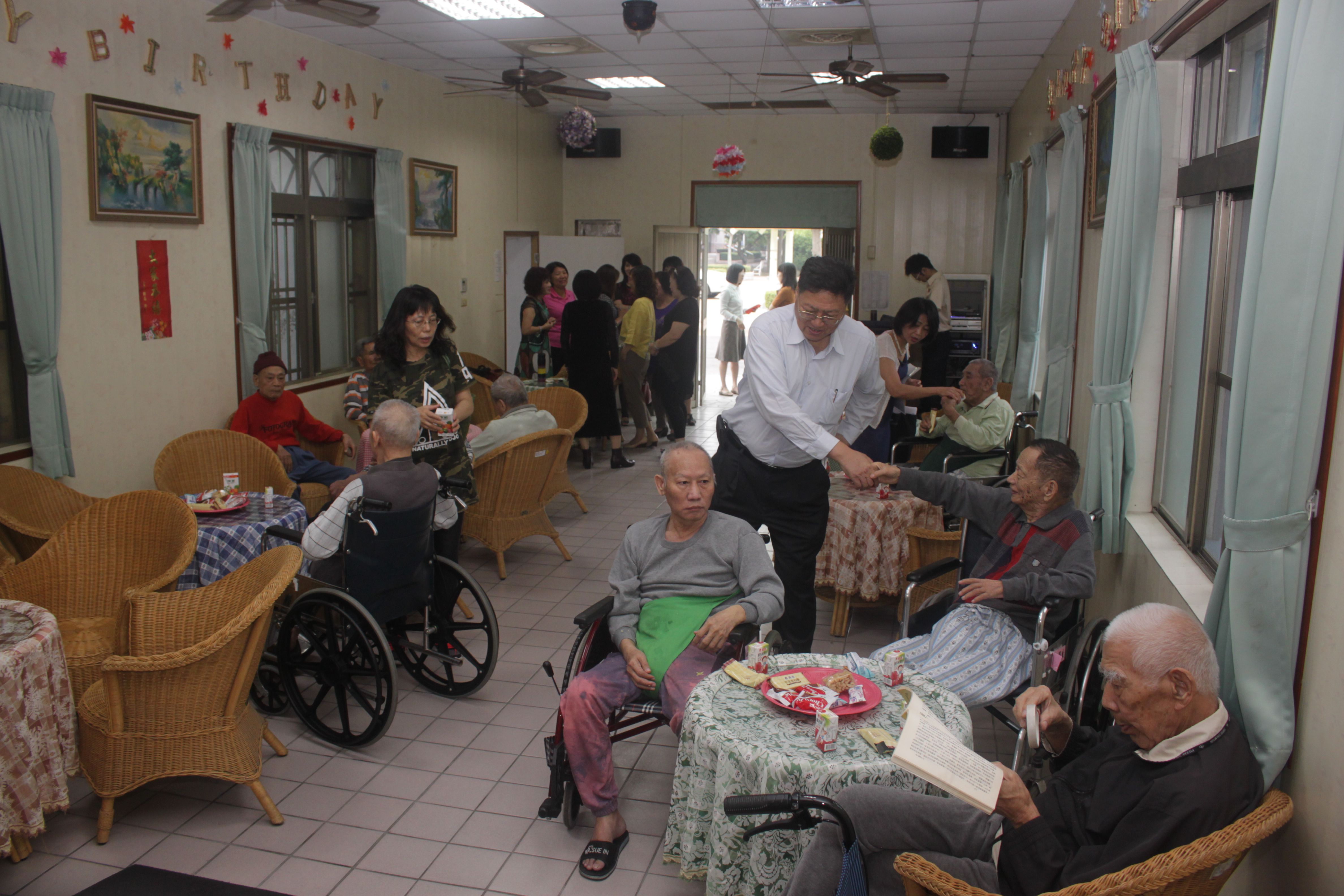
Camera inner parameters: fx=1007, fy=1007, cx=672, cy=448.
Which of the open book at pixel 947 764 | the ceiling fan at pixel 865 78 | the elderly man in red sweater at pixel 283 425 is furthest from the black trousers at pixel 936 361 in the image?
the open book at pixel 947 764

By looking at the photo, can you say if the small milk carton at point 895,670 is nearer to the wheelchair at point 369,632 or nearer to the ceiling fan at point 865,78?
the wheelchair at point 369,632

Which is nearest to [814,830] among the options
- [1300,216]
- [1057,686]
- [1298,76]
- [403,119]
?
[1057,686]

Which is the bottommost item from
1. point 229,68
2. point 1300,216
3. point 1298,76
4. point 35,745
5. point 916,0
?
point 35,745

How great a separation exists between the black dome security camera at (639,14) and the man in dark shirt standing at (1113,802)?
479 cm

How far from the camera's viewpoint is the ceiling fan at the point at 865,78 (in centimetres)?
685

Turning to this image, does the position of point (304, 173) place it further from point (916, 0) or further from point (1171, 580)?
point (1171, 580)

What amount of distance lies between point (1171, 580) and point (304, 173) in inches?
244

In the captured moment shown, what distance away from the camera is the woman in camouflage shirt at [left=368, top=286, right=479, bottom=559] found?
468cm

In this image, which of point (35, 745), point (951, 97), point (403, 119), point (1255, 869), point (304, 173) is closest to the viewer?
point (1255, 869)

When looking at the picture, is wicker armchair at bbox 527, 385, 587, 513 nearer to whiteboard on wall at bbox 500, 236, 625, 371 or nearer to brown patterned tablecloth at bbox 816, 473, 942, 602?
brown patterned tablecloth at bbox 816, 473, 942, 602

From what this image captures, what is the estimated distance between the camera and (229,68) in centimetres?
607

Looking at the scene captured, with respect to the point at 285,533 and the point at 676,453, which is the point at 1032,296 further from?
the point at 285,533

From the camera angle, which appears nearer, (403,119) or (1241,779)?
(1241,779)

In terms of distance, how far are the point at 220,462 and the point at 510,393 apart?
1641 mm
